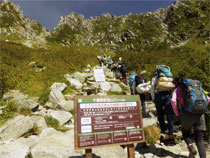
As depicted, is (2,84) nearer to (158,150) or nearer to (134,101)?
(134,101)

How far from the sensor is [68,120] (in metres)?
6.19

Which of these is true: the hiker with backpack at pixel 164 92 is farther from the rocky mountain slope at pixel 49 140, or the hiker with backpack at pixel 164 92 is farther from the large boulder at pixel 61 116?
the large boulder at pixel 61 116

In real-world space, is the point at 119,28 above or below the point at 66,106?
above

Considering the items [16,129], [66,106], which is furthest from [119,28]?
[16,129]

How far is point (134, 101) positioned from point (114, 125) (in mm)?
923

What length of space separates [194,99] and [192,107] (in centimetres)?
22

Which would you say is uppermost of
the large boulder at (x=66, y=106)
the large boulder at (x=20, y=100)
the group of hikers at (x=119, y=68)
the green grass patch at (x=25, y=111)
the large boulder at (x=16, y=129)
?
the group of hikers at (x=119, y=68)

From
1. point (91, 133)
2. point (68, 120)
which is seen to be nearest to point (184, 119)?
point (91, 133)

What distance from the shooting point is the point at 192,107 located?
3.43 meters

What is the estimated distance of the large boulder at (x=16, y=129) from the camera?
4.54 m

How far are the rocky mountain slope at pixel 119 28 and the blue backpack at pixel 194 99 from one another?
43979mm

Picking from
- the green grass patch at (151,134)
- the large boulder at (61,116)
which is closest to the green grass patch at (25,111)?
the large boulder at (61,116)

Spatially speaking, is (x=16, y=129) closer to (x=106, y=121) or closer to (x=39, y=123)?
(x=39, y=123)

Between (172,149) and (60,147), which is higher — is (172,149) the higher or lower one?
the lower one
